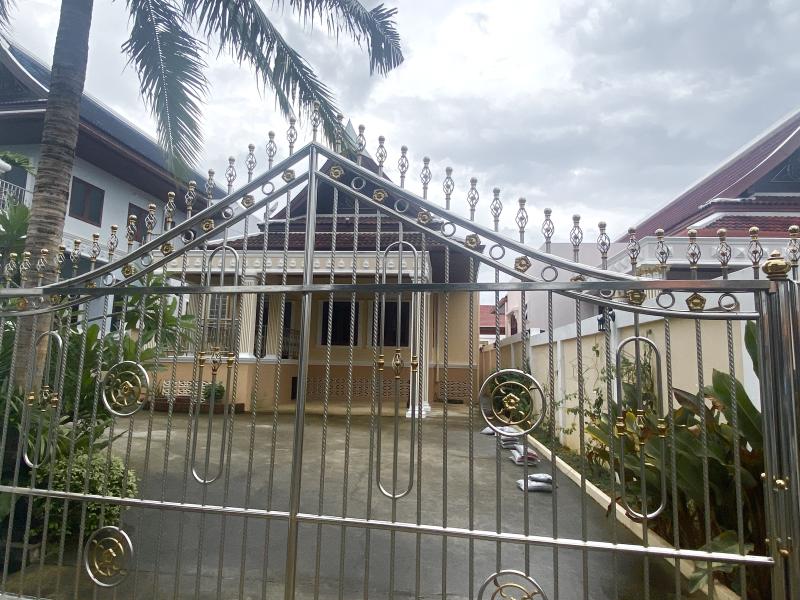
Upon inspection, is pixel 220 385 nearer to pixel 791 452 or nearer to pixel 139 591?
pixel 139 591

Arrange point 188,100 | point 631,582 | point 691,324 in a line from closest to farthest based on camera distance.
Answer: point 631,582
point 691,324
point 188,100

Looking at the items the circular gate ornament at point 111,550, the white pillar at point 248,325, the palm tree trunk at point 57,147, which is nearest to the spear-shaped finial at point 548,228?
the circular gate ornament at point 111,550

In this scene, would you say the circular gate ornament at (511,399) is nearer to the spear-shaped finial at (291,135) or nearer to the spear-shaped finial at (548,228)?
the spear-shaped finial at (548,228)

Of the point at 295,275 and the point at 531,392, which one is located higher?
the point at 295,275

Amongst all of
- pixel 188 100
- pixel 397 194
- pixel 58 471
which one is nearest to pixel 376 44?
pixel 188 100

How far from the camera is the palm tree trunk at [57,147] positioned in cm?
323

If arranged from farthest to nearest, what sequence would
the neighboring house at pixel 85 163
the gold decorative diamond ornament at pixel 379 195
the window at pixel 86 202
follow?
the window at pixel 86 202
the neighboring house at pixel 85 163
the gold decorative diamond ornament at pixel 379 195

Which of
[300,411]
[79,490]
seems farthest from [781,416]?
[79,490]

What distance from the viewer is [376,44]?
4820 mm

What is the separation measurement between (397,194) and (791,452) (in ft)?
6.17

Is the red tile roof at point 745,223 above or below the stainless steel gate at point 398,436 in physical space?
above

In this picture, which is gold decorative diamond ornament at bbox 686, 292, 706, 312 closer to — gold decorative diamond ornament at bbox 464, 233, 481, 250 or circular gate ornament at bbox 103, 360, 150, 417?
gold decorative diamond ornament at bbox 464, 233, 481, 250

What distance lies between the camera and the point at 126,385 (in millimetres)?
2443

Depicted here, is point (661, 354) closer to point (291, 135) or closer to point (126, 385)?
point (291, 135)
